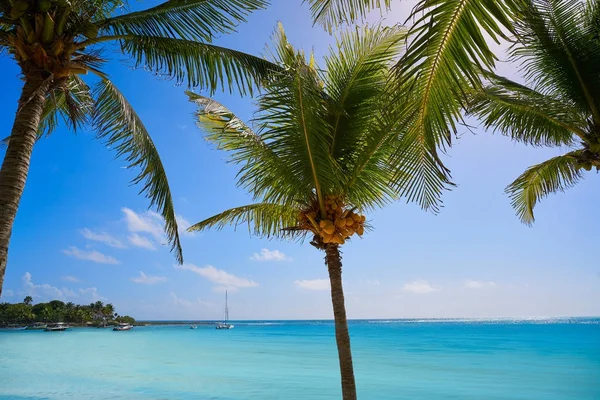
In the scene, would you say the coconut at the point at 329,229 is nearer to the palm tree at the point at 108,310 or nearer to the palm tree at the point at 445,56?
the palm tree at the point at 445,56

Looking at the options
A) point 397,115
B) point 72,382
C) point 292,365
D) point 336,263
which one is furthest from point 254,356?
point 397,115

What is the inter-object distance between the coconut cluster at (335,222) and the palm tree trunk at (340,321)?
0.21m

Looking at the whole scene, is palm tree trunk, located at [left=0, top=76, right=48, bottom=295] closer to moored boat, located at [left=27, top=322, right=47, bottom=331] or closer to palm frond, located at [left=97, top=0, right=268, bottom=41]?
palm frond, located at [left=97, top=0, right=268, bottom=41]

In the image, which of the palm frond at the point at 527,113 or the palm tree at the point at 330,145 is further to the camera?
the palm frond at the point at 527,113

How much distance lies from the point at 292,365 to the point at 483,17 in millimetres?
26336

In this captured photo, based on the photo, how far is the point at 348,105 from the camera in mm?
5809

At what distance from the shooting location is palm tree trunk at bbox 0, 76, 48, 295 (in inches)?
156

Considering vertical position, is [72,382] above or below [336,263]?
below

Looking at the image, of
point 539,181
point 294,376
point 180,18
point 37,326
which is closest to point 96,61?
point 180,18

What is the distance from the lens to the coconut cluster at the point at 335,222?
562 centimetres

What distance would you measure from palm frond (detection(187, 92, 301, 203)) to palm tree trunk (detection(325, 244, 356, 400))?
982 mm

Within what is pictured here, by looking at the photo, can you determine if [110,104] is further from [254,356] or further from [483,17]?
[254,356]

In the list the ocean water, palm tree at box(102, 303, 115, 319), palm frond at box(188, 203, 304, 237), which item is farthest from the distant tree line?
palm frond at box(188, 203, 304, 237)

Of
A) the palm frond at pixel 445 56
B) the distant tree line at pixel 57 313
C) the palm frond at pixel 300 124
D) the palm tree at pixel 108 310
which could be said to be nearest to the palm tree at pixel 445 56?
the palm frond at pixel 445 56
